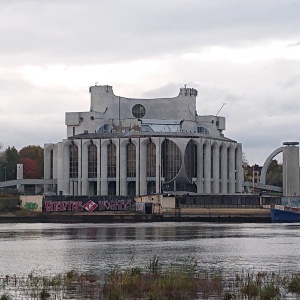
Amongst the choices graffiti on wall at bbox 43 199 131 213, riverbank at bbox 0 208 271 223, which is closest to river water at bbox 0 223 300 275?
riverbank at bbox 0 208 271 223

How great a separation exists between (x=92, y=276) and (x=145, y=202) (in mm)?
128955

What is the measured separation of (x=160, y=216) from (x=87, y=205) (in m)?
14.4

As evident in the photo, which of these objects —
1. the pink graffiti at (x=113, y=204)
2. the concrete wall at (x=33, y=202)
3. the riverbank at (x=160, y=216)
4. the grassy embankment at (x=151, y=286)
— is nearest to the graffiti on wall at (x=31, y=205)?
the concrete wall at (x=33, y=202)

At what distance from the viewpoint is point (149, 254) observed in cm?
8469

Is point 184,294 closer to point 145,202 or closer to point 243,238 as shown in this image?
point 243,238

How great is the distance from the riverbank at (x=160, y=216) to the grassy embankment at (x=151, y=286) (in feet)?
412

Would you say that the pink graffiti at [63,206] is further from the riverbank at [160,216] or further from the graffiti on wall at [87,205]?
the riverbank at [160,216]

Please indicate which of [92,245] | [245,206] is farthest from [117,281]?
[245,206]

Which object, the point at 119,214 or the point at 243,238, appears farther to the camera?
the point at 119,214

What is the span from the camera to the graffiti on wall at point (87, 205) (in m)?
190

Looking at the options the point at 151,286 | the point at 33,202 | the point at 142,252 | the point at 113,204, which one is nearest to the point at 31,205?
the point at 33,202

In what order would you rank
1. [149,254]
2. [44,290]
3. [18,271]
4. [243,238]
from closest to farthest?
[44,290] → [18,271] → [149,254] → [243,238]

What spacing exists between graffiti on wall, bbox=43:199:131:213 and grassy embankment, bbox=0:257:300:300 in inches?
5100

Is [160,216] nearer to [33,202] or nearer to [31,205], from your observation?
[33,202]
